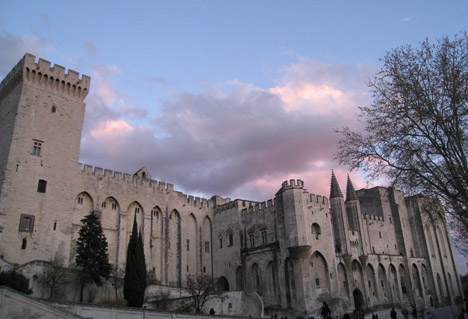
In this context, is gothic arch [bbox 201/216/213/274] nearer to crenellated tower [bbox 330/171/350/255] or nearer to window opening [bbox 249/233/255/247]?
window opening [bbox 249/233/255/247]

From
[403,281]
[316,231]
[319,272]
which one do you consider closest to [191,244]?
[316,231]

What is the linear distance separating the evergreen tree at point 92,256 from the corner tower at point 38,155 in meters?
3.15

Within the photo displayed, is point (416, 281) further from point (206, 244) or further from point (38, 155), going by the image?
point (38, 155)

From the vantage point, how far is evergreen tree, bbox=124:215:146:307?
24.8m

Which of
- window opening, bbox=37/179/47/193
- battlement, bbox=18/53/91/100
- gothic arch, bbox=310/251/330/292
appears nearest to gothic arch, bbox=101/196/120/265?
window opening, bbox=37/179/47/193

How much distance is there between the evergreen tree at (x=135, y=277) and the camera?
2479 centimetres

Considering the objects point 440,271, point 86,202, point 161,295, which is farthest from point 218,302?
point 440,271

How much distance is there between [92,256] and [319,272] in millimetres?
17783

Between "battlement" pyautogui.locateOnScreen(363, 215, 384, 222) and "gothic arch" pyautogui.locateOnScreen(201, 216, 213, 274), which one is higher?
"battlement" pyautogui.locateOnScreen(363, 215, 384, 222)

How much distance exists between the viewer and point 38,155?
95.1 feet

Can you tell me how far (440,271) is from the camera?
147 feet

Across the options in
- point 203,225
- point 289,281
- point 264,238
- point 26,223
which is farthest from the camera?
point 203,225

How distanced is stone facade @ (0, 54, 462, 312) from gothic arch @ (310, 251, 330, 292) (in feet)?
0.29

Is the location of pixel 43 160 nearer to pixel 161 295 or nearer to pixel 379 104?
pixel 161 295
